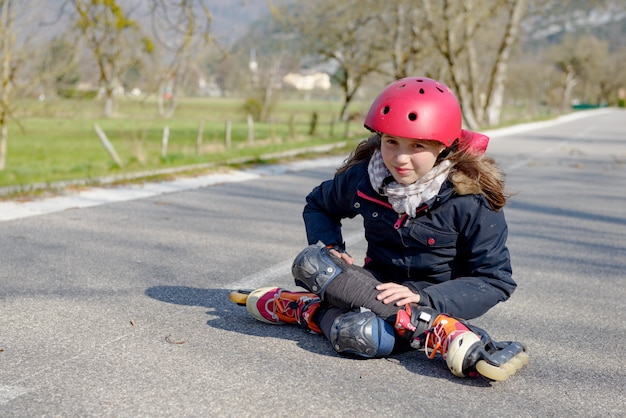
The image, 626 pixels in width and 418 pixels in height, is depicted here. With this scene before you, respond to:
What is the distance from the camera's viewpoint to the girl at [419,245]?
3324 mm

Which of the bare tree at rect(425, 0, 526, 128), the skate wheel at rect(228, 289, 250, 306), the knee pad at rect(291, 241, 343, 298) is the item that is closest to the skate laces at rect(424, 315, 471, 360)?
the knee pad at rect(291, 241, 343, 298)

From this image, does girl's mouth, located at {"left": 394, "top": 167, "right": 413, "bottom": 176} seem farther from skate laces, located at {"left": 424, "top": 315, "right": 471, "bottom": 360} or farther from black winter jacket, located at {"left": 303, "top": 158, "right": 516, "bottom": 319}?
skate laces, located at {"left": 424, "top": 315, "right": 471, "bottom": 360}

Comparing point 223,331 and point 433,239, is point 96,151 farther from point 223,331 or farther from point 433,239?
point 433,239

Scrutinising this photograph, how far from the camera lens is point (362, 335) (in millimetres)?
3270

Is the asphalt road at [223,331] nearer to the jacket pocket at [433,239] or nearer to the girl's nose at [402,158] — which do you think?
the jacket pocket at [433,239]

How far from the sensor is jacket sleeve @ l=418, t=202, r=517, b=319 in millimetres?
3408

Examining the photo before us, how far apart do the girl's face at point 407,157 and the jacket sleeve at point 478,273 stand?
11.2 inches

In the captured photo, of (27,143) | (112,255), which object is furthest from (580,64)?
(112,255)

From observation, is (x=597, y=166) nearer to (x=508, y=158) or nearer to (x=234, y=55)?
(x=508, y=158)

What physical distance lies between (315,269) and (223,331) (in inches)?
23.7

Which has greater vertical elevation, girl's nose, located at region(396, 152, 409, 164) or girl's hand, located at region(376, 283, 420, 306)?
girl's nose, located at region(396, 152, 409, 164)

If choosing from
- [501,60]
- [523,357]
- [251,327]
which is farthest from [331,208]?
[501,60]

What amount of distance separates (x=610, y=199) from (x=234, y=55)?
5.53 m

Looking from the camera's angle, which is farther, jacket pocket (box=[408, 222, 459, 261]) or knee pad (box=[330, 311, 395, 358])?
jacket pocket (box=[408, 222, 459, 261])
